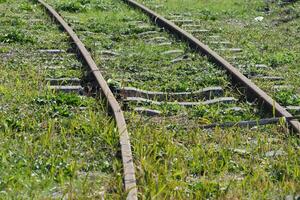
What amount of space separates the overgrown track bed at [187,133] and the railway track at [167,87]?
10 millimetres

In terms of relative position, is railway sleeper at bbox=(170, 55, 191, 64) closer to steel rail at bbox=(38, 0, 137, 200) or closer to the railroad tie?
steel rail at bbox=(38, 0, 137, 200)

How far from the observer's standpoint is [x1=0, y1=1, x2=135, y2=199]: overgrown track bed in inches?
195

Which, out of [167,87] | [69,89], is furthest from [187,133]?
[69,89]

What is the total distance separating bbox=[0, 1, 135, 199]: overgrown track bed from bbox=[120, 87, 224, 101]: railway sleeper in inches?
12.6

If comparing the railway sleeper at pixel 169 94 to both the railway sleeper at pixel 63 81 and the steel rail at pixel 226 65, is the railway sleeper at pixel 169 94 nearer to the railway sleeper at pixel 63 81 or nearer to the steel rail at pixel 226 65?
the steel rail at pixel 226 65

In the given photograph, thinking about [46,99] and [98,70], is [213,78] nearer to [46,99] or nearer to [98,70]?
[98,70]

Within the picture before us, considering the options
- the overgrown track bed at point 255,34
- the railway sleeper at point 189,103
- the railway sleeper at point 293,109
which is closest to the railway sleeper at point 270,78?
the overgrown track bed at point 255,34

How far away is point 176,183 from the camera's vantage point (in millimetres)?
4957

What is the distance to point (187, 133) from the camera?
6.12 meters

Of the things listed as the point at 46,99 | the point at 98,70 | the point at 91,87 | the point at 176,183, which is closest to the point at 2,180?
the point at 176,183

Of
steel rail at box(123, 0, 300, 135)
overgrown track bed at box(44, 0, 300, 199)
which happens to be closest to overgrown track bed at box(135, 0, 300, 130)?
steel rail at box(123, 0, 300, 135)

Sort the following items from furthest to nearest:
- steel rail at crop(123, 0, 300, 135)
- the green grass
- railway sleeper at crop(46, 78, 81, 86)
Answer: the green grass, railway sleeper at crop(46, 78, 81, 86), steel rail at crop(123, 0, 300, 135)

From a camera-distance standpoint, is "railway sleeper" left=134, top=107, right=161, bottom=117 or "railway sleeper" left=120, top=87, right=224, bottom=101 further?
"railway sleeper" left=120, top=87, right=224, bottom=101

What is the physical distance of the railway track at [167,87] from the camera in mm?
6406
